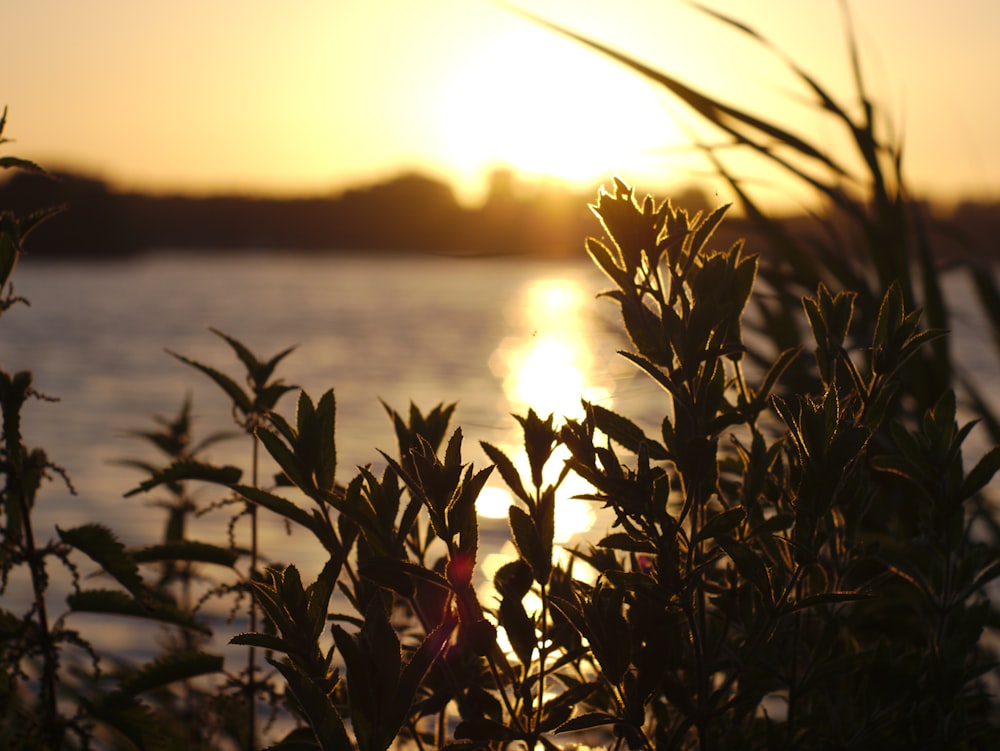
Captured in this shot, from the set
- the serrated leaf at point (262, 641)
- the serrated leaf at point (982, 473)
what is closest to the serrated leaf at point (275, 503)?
the serrated leaf at point (262, 641)

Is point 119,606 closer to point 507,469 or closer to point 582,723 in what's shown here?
point 507,469

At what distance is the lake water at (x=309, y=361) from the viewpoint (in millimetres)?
8567

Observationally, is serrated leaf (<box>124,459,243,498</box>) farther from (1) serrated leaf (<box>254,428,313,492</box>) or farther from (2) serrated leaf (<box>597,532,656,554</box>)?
(2) serrated leaf (<box>597,532,656,554</box>)

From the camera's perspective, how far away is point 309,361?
85.1 feet

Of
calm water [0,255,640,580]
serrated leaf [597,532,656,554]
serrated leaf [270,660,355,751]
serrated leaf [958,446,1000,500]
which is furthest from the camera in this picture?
calm water [0,255,640,580]

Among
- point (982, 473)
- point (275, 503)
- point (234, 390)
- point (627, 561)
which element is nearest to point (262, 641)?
point (275, 503)

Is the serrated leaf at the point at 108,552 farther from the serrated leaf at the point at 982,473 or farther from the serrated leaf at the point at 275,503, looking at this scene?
the serrated leaf at the point at 982,473

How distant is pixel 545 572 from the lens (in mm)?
1301

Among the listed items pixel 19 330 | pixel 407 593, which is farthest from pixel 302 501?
pixel 19 330

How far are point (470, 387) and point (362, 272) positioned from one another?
66652 mm

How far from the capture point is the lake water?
337 inches

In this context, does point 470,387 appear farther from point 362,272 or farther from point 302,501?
point 362,272

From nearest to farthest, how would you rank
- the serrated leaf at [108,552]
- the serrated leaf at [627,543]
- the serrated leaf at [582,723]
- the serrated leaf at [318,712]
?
the serrated leaf at [318,712], the serrated leaf at [582,723], the serrated leaf at [627,543], the serrated leaf at [108,552]

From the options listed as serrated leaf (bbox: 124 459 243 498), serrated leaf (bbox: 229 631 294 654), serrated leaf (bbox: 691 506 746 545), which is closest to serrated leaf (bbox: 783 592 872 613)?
serrated leaf (bbox: 691 506 746 545)
